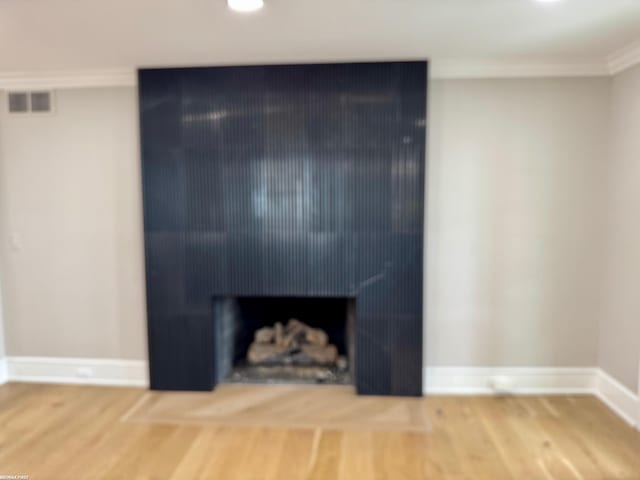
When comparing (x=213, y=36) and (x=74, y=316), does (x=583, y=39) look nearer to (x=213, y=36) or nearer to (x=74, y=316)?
(x=213, y=36)

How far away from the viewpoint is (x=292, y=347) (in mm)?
3715

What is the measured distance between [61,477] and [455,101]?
10.4ft

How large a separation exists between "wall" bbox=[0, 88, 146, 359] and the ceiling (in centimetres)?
39

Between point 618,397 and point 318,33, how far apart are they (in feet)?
9.39

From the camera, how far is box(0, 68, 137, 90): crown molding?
10.7ft

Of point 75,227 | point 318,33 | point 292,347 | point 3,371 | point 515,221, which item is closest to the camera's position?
point 318,33

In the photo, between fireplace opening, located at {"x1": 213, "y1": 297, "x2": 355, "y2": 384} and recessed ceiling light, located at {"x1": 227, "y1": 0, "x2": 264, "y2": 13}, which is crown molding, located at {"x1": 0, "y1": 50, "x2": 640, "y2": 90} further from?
fireplace opening, located at {"x1": 213, "y1": 297, "x2": 355, "y2": 384}

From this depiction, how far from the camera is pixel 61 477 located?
7.79ft

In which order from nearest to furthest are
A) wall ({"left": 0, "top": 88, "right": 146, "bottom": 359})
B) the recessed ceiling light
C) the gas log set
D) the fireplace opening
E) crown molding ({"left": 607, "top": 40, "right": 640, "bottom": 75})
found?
1. the recessed ceiling light
2. crown molding ({"left": 607, "top": 40, "right": 640, "bottom": 75})
3. wall ({"left": 0, "top": 88, "right": 146, "bottom": 359})
4. the fireplace opening
5. the gas log set

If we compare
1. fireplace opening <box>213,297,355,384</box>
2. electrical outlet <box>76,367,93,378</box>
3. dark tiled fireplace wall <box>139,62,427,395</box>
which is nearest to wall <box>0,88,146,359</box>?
electrical outlet <box>76,367,93,378</box>

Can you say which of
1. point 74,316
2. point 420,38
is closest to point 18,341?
point 74,316

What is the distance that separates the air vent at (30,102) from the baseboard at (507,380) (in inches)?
130

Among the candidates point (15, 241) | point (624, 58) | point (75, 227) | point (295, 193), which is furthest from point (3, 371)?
point (624, 58)

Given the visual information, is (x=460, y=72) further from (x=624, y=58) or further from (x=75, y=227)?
(x=75, y=227)
